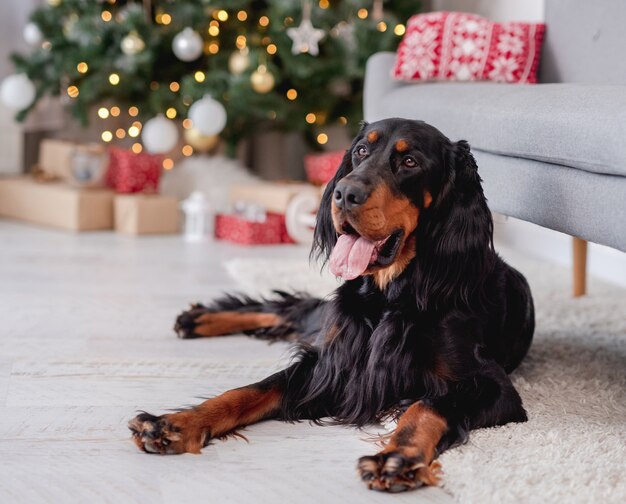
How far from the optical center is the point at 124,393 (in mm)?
2088

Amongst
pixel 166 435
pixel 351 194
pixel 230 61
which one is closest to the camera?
pixel 166 435

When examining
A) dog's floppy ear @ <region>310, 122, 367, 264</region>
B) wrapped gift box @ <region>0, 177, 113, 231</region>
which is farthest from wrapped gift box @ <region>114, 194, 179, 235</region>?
dog's floppy ear @ <region>310, 122, 367, 264</region>

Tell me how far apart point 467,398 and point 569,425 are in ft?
0.82

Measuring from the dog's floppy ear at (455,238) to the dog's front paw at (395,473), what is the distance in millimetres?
429

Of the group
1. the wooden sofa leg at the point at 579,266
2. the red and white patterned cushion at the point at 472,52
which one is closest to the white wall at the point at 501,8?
the red and white patterned cushion at the point at 472,52

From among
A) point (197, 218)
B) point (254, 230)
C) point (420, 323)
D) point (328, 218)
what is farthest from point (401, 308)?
point (197, 218)

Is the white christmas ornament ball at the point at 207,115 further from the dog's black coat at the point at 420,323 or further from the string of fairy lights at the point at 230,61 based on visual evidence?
the dog's black coat at the point at 420,323

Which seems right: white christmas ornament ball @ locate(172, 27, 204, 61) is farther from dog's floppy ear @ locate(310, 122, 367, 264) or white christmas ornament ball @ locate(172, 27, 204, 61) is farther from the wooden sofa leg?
dog's floppy ear @ locate(310, 122, 367, 264)

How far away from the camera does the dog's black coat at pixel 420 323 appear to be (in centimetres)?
188

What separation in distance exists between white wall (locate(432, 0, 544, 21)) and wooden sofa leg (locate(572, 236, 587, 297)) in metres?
1.51

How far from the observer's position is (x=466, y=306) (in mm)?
1973

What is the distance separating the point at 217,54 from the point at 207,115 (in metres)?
0.49

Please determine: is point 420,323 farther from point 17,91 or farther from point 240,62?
point 17,91

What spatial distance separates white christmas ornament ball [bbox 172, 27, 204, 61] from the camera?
4.63m
